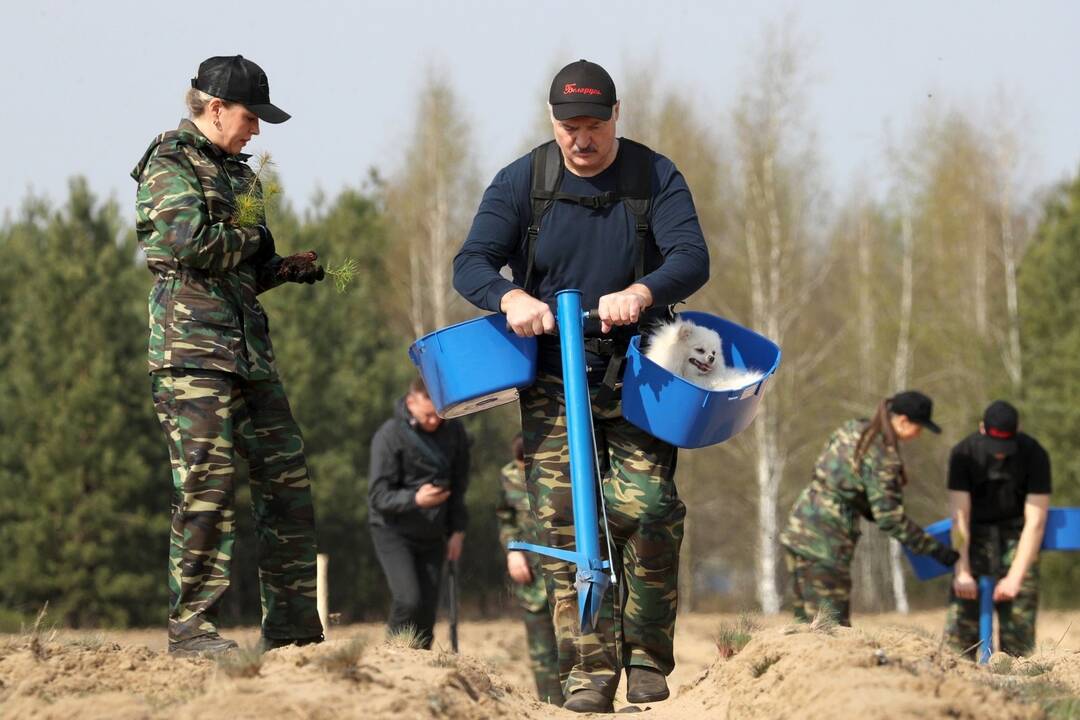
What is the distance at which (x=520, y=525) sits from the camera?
10195 mm

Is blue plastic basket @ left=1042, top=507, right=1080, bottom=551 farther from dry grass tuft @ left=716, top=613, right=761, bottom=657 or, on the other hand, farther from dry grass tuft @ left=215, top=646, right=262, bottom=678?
dry grass tuft @ left=215, top=646, right=262, bottom=678

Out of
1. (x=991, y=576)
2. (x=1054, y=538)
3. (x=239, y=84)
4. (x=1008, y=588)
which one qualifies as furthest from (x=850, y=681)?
(x=1054, y=538)

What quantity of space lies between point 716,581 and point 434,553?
41.3 meters

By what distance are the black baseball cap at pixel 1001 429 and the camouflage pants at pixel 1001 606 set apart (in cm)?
64

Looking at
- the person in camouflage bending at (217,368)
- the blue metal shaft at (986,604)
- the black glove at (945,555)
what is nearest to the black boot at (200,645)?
the person in camouflage bending at (217,368)

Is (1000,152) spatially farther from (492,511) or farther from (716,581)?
(716,581)

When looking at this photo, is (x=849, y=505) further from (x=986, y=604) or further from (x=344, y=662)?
(x=344, y=662)

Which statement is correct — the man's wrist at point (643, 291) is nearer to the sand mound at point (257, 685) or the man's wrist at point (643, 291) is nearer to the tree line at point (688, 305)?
the sand mound at point (257, 685)

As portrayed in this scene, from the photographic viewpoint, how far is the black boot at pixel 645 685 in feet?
17.7

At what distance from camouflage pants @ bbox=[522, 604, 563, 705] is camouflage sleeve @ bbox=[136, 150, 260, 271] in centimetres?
489

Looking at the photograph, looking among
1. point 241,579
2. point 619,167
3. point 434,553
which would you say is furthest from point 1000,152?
point 619,167

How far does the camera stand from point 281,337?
27516 mm

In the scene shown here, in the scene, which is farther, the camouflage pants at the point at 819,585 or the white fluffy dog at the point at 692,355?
the camouflage pants at the point at 819,585

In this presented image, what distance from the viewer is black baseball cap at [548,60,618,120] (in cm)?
516
